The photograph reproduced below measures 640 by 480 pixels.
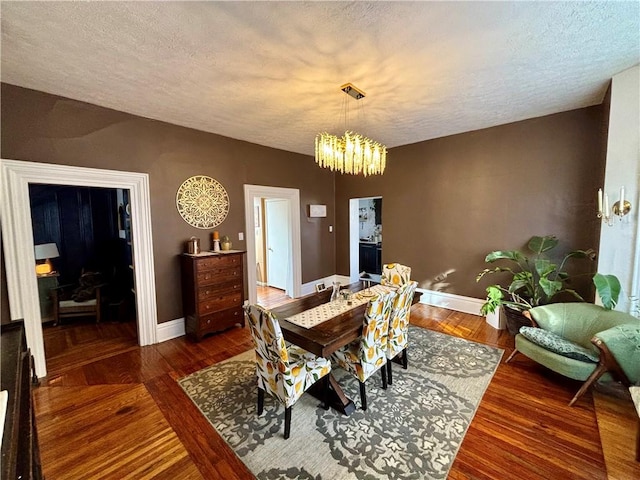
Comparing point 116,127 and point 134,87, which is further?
point 116,127

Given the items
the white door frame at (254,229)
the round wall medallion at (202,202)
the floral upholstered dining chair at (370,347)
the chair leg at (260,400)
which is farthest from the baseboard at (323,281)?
the chair leg at (260,400)

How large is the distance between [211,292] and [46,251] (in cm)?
276

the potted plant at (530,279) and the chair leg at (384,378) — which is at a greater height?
the potted plant at (530,279)

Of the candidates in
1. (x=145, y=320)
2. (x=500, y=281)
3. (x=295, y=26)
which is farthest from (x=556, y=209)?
(x=145, y=320)

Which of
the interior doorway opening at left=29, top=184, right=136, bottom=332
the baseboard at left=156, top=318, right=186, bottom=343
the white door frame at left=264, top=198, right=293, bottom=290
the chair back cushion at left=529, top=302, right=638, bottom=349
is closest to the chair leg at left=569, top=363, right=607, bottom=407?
the chair back cushion at left=529, top=302, right=638, bottom=349

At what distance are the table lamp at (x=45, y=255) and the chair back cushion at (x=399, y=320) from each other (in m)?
4.86

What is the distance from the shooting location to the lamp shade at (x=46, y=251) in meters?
3.79

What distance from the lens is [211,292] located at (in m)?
3.38

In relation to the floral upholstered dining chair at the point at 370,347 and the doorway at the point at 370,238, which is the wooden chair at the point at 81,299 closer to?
the floral upholstered dining chair at the point at 370,347

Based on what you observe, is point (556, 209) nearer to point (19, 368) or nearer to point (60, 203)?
point (19, 368)

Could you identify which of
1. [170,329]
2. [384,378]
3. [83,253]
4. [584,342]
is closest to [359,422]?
[384,378]

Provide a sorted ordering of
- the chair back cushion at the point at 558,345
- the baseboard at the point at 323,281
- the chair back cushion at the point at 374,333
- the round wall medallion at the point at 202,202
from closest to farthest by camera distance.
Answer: the chair back cushion at the point at 374,333 → the chair back cushion at the point at 558,345 → the round wall medallion at the point at 202,202 → the baseboard at the point at 323,281

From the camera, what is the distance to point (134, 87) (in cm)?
242

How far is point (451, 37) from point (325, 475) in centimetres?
297
